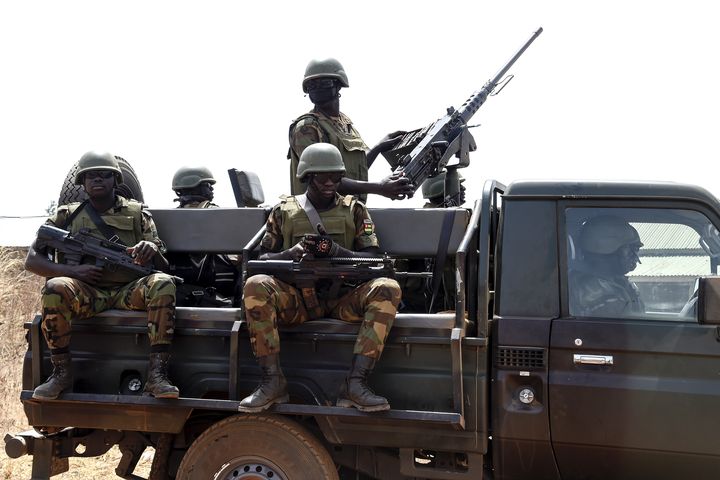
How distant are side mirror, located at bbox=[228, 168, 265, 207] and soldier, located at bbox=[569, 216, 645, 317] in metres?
2.60

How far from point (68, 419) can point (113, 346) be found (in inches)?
18.8

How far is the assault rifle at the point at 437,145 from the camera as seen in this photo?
6012 millimetres

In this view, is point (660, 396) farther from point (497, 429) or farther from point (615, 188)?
point (615, 188)

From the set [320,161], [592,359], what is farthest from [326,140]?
[592,359]

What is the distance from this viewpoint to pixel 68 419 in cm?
447

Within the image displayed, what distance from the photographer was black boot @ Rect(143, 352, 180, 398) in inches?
162

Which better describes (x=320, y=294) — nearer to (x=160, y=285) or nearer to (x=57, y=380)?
(x=160, y=285)

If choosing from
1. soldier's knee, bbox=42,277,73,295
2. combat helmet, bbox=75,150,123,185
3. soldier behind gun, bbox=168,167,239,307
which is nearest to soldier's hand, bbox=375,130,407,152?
soldier behind gun, bbox=168,167,239,307

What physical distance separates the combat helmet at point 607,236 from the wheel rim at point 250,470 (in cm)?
195

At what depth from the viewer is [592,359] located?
3.82m

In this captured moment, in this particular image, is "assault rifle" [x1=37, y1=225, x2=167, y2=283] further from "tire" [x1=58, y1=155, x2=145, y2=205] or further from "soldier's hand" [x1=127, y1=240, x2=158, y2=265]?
"tire" [x1=58, y1=155, x2=145, y2=205]

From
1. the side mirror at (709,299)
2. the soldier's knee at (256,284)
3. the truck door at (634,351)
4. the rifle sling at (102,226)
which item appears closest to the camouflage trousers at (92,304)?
the rifle sling at (102,226)

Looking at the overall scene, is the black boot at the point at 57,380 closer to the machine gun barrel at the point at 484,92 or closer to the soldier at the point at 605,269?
the soldier at the point at 605,269

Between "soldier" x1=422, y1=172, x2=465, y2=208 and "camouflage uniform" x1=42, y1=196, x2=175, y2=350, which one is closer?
"camouflage uniform" x1=42, y1=196, x2=175, y2=350
